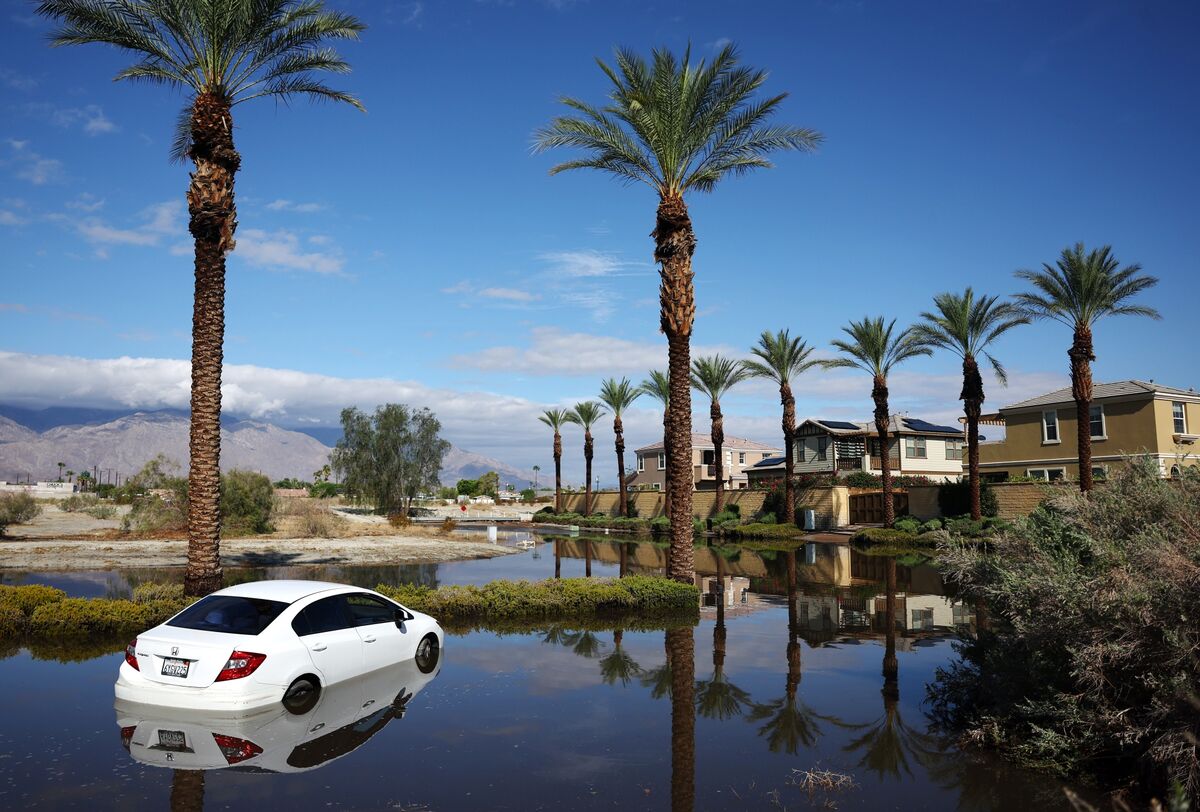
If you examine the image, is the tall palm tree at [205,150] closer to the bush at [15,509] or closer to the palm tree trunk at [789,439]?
the bush at [15,509]

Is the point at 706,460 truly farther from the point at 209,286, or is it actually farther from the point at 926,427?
the point at 209,286

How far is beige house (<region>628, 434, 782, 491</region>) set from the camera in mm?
84875

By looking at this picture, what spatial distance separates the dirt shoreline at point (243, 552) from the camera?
80.7ft

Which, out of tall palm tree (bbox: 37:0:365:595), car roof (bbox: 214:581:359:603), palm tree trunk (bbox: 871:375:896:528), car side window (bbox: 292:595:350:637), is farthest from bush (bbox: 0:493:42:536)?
palm tree trunk (bbox: 871:375:896:528)

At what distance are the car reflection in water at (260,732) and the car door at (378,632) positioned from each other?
558 mm

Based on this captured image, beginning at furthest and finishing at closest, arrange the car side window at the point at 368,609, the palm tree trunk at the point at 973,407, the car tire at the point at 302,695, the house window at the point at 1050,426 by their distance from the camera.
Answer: the house window at the point at 1050,426, the palm tree trunk at the point at 973,407, the car side window at the point at 368,609, the car tire at the point at 302,695

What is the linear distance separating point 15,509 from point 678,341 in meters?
35.9

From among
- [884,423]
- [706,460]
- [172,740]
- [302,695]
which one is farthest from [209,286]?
[706,460]

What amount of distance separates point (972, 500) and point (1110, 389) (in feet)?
44.5

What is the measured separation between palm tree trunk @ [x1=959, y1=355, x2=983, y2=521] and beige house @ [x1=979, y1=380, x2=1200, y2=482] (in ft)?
25.0

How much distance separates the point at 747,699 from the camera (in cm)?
1012

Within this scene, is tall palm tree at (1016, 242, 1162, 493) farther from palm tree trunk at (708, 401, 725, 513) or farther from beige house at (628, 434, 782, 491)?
beige house at (628, 434, 782, 491)

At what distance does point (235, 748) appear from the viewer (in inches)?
296

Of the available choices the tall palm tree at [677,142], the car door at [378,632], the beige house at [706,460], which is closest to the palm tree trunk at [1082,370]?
the tall palm tree at [677,142]
